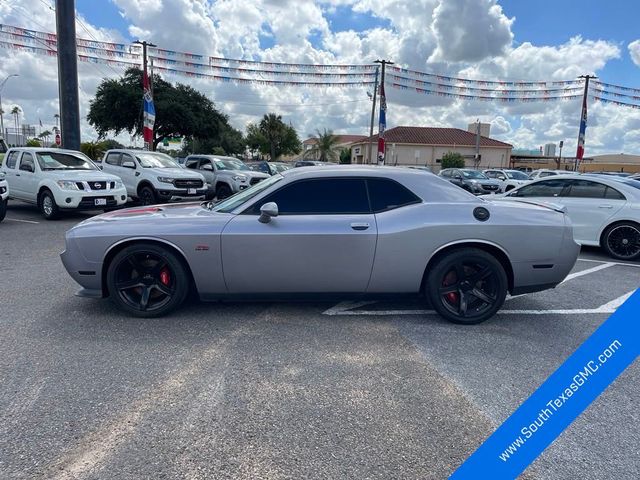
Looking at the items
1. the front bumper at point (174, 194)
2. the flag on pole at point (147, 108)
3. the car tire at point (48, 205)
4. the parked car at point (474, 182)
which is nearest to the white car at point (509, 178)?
the parked car at point (474, 182)

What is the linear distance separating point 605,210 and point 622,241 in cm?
62

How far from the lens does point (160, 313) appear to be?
13.5 ft

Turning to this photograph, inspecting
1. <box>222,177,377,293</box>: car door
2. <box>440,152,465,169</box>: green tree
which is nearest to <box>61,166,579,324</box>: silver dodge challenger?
<box>222,177,377,293</box>: car door

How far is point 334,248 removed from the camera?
395 cm

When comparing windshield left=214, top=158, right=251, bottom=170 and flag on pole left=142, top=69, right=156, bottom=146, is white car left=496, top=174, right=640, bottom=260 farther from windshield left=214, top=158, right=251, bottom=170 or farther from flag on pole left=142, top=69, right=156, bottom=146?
flag on pole left=142, top=69, right=156, bottom=146

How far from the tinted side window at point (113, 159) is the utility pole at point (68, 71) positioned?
3.72m

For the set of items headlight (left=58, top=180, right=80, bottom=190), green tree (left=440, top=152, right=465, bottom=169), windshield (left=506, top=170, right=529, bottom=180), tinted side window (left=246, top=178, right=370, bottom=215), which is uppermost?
green tree (left=440, top=152, right=465, bottom=169)

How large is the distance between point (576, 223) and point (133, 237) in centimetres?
758

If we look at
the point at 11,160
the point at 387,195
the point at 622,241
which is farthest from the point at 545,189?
the point at 11,160

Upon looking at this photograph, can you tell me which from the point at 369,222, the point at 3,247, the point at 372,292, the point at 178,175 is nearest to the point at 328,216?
the point at 369,222

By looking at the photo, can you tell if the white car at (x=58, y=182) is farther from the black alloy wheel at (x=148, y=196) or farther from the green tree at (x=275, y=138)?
the green tree at (x=275, y=138)

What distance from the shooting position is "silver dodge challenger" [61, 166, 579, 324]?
3967 millimetres

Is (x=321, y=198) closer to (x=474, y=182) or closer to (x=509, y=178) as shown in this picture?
(x=474, y=182)

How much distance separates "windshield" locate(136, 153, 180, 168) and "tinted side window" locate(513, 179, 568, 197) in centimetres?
1011
